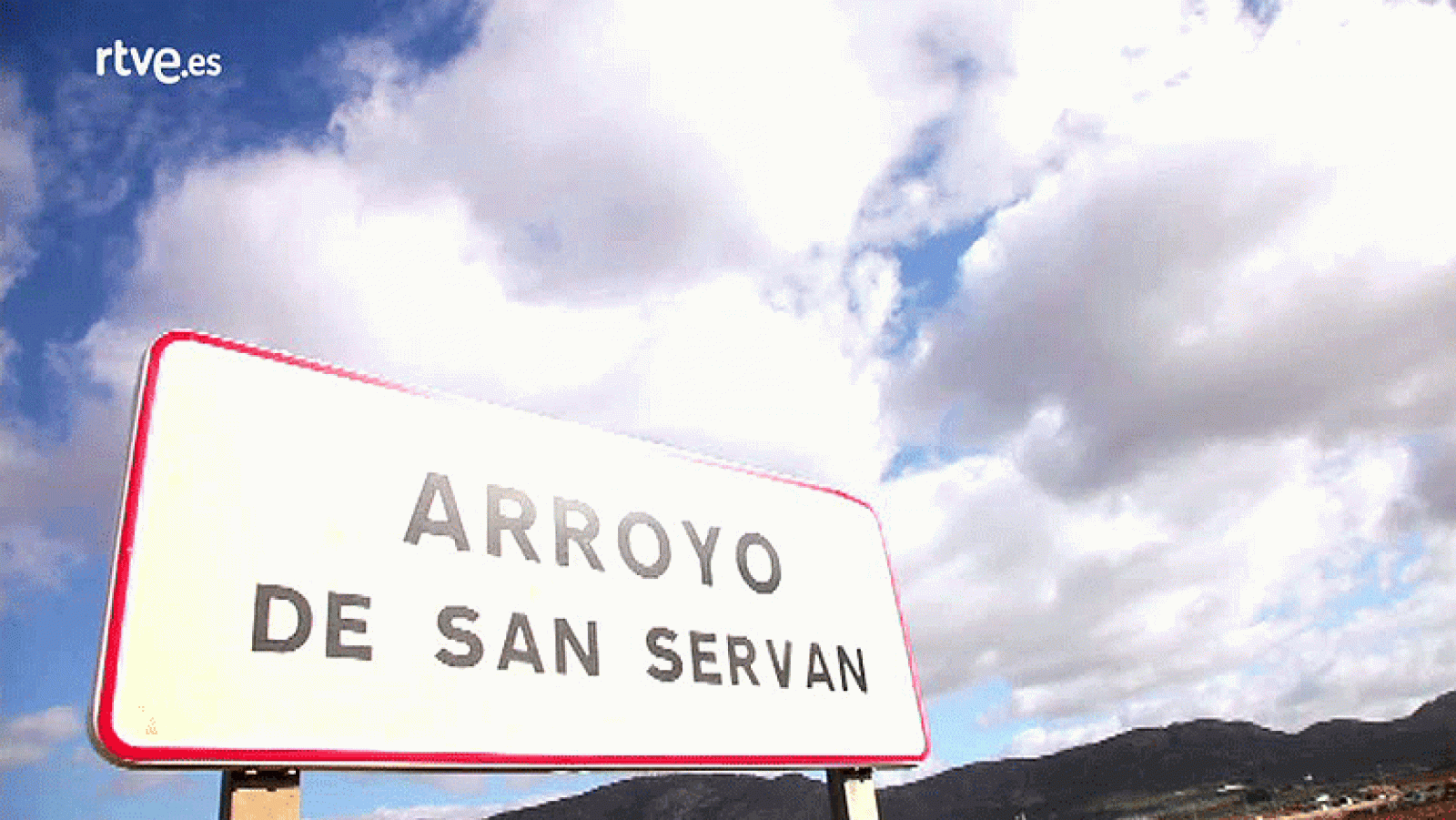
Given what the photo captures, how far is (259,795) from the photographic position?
9.05 ft

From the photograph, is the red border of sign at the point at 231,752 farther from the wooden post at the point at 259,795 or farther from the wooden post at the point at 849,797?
the wooden post at the point at 849,797

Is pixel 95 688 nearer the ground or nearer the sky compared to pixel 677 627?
nearer the ground

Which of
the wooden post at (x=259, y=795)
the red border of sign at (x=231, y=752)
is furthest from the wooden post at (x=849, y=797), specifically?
the wooden post at (x=259, y=795)

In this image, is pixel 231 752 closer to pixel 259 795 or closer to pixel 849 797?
pixel 259 795

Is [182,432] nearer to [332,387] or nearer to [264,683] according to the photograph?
[332,387]

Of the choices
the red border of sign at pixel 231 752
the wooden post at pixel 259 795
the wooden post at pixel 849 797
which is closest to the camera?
the red border of sign at pixel 231 752

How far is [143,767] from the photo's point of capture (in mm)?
2623

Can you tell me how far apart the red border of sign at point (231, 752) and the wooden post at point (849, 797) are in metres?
0.39

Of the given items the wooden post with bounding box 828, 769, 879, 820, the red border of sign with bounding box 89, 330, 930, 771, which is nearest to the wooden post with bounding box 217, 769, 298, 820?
the red border of sign with bounding box 89, 330, 930, 771

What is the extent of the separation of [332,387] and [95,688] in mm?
1268

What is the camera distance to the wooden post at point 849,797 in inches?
168

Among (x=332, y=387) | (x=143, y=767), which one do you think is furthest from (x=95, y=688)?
(x=332, y=387)

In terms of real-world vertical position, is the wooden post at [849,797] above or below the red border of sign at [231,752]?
below

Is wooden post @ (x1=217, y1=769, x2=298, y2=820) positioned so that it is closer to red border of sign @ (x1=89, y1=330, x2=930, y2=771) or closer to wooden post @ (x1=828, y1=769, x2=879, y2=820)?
red border of sign @ (x1=89, y1=330, x2=930, y2=771)
